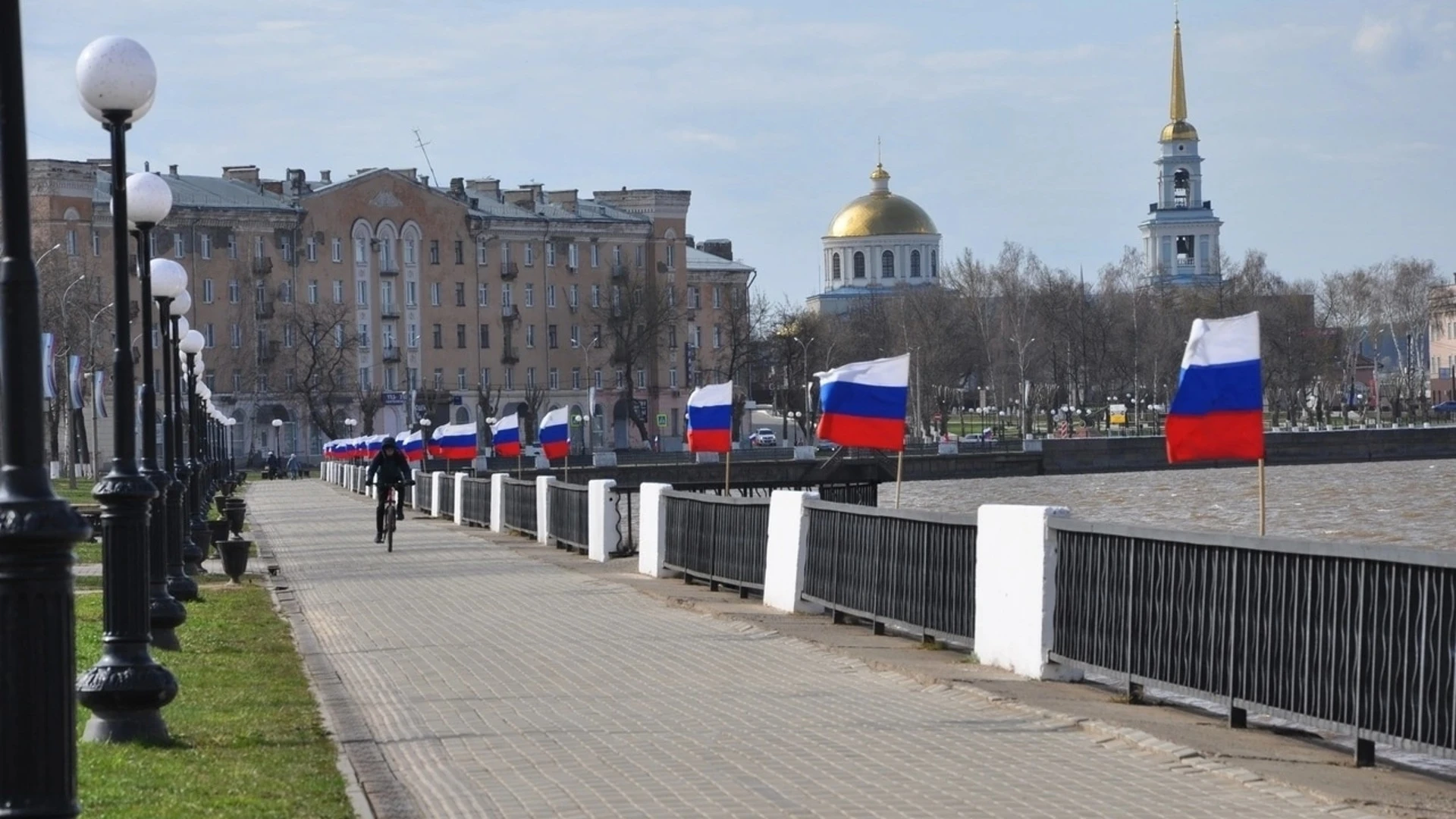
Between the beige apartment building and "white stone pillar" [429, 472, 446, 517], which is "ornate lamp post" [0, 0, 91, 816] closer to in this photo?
"white stone pillar" [429, 472, 446, 517]

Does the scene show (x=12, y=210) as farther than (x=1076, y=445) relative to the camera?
No

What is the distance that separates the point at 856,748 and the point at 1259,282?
431ft

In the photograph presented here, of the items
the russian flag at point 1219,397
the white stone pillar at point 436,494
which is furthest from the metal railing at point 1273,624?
the white stone pillar at point 436,494

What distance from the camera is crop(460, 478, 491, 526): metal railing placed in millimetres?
42156

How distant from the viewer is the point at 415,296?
128 meters

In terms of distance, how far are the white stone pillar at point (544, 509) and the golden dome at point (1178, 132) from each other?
168423 mm

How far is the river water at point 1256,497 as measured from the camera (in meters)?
53.1

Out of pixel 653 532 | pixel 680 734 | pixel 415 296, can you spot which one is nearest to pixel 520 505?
pixel 653 532

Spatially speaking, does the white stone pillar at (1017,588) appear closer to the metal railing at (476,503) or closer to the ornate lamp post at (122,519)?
the ornate lamp post at (122,519)

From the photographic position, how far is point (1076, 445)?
340 ft

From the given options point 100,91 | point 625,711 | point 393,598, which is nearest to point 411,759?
point 625,711

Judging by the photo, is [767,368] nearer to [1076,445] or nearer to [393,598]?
[1076,445]

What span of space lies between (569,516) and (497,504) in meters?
8.20

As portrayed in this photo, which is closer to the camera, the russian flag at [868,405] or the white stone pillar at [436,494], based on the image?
the russian flag at [868,405]
